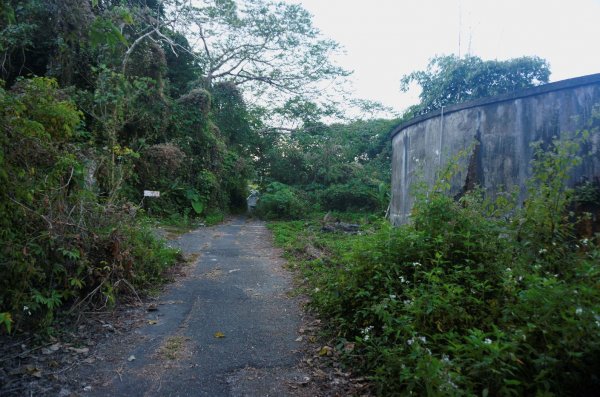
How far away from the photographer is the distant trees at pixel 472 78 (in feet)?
38.7

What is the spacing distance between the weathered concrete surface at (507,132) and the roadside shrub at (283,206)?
9.95 metres

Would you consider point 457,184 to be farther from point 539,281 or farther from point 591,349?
point 591,349

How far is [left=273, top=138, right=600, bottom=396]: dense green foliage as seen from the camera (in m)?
2.01

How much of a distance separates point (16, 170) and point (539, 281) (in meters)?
4.66

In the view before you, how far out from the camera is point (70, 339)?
11.6ft

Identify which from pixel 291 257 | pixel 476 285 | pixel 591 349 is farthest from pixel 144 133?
pixel 591 349

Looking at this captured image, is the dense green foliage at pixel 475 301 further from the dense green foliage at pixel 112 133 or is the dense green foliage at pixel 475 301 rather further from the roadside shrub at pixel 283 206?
the roadside shrub at pixel 283 206

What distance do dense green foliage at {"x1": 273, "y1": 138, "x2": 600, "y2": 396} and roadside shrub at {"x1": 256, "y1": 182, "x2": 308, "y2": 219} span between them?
11.1 m

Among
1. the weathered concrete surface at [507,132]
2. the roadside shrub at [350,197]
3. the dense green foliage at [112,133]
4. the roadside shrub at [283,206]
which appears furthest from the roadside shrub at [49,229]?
the roadside shrub at [350,197]

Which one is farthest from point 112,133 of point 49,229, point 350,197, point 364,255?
point 350,197

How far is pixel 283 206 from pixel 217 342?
1250 centimetres

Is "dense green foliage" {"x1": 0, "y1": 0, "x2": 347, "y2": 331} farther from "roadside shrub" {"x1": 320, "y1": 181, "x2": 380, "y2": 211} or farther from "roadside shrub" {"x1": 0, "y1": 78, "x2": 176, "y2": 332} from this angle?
"roadside shrub" {"x1": 320, "y1": 181, "x2": 380, "y2": 211}

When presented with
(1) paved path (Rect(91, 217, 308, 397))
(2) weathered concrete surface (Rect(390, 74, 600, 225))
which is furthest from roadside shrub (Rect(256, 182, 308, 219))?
(2) weathered concrete surface (Rect(390, 74, 600, 225))

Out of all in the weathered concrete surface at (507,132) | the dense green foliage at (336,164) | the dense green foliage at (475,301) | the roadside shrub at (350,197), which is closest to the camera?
the dense green foliage at (475,301)
